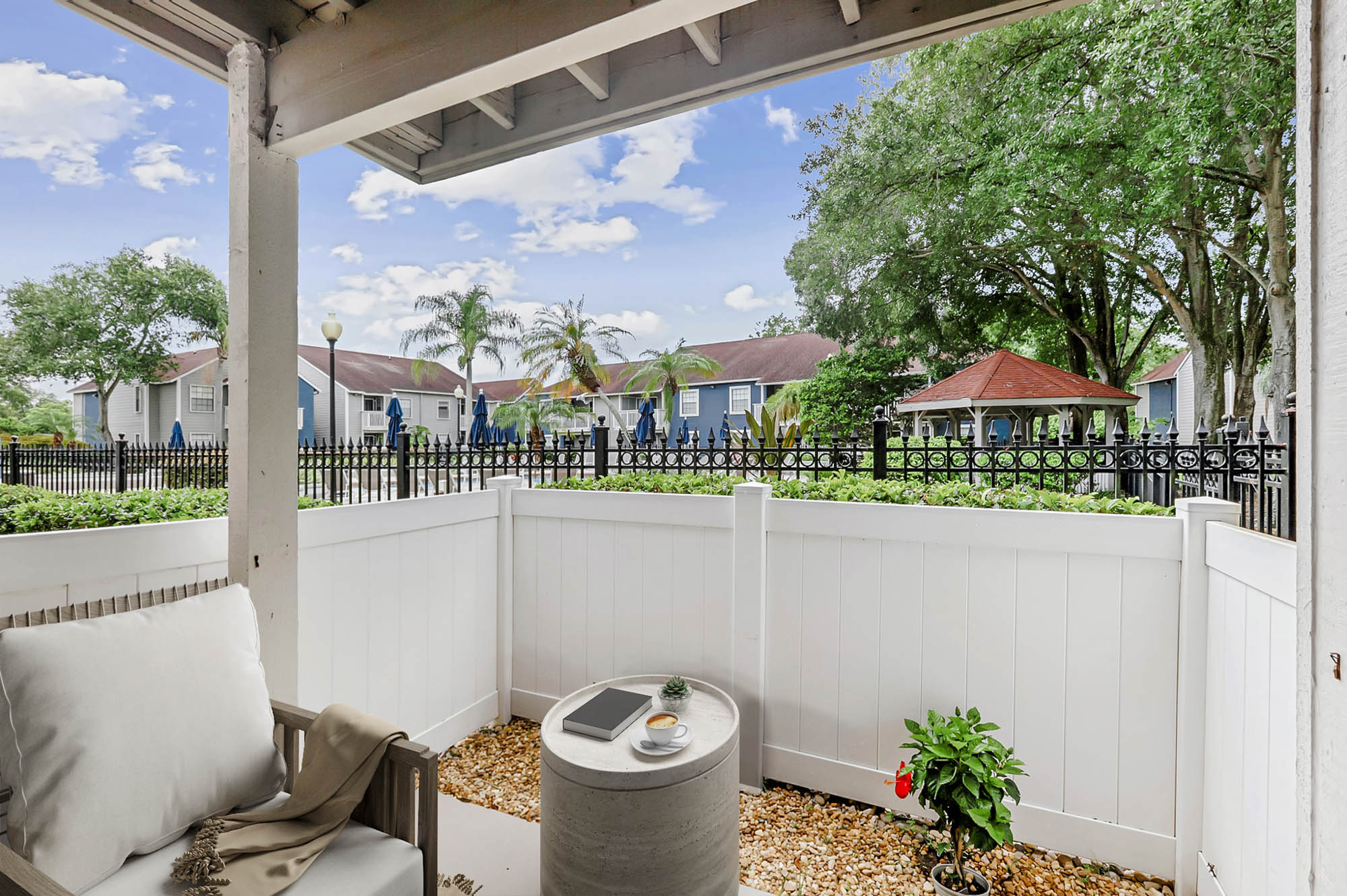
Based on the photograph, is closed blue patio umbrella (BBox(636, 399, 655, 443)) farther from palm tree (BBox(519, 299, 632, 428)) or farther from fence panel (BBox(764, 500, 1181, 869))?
palm tree (BBox(519, 299, 632, 428))

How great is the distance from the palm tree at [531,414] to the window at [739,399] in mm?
4795

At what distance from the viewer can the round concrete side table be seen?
167cm

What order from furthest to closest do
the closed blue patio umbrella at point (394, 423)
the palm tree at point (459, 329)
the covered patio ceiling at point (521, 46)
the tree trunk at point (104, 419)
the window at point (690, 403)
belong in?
the palm tree at point (459, 329)
the window at point (690, 403)
the tree trunk at point (104, 419)
the closed blue patio umbrella at point (394, 423)
the covered patio ceiling at point (521, 46)

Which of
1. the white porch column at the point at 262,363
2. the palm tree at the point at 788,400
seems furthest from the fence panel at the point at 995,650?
the palm tree at the point at 788,400

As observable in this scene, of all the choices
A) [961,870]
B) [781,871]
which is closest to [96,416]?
[781,871]

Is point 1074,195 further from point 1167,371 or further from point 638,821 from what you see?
Answer: point 638,821

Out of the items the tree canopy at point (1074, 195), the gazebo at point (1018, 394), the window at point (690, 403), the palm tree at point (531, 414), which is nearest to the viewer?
the tree canopy at point (1074, 195)

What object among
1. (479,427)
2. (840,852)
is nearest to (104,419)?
(479,427)

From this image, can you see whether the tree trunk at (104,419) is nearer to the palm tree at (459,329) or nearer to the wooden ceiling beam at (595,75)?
the wooden ceiling beam at (595,75)

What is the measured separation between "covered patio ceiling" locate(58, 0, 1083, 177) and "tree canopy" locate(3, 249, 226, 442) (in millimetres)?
2287

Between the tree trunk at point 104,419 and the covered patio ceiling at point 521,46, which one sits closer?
the covered patio ceiling at point 521,46

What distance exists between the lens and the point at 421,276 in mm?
19328

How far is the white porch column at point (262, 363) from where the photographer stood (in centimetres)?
178

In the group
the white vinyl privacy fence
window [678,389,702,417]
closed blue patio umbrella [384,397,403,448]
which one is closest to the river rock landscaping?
the white vinyl privacy fence
